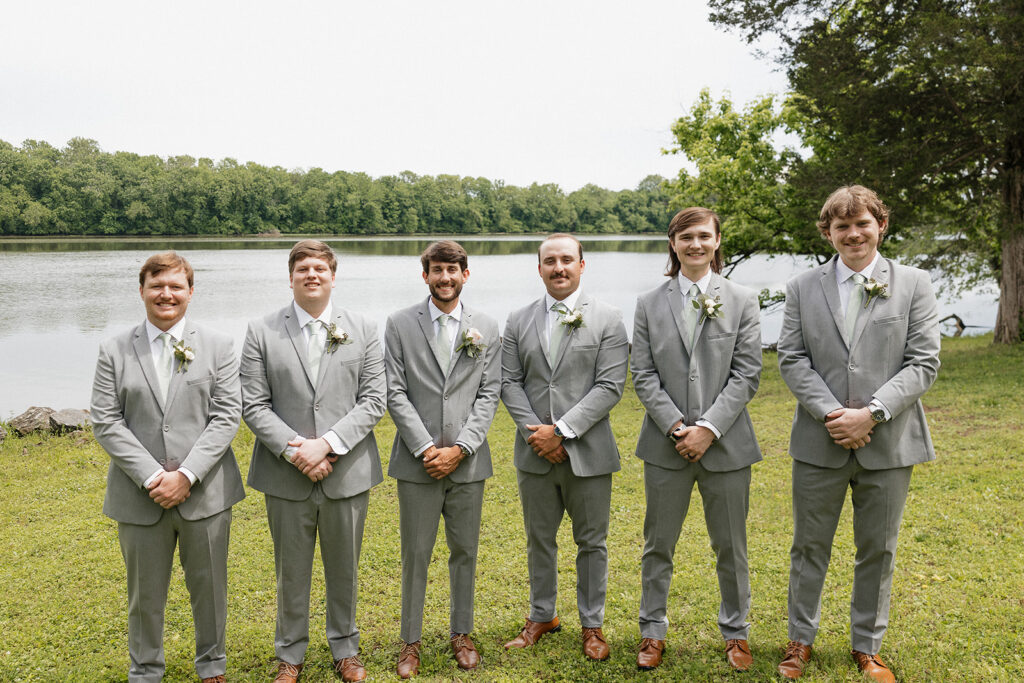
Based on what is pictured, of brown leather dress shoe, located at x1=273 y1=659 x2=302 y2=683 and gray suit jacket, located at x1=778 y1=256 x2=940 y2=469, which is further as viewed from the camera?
brown leather dress shoe, located at x1=273 y1=659 x2=302 y2=683

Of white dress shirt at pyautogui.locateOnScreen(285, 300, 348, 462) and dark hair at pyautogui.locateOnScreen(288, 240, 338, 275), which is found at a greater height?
dark hair at pyautogui.locateOnScreen(288, 240, 338, 275)

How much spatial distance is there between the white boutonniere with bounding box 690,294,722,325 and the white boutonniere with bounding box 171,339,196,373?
291 cm

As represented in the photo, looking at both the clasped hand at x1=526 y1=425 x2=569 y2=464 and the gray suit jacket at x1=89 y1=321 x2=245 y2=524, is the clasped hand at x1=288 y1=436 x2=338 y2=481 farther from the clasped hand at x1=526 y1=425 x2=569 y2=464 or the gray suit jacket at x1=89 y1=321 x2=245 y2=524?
the clasped hand at x1=526 y1=425 x2=569 y2=464

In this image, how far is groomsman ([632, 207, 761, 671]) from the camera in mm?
4223

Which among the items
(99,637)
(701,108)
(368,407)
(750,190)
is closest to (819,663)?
(368,407)

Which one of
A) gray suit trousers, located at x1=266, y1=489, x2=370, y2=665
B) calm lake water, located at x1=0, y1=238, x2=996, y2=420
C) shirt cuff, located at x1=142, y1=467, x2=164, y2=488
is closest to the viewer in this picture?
shirt cuff, located at x1=142, y1=467, x2=164, y2=488

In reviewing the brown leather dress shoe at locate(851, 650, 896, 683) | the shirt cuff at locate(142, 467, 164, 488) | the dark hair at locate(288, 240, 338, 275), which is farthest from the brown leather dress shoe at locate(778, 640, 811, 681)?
the shirt cuff at locate(142, 467, 164, 488)

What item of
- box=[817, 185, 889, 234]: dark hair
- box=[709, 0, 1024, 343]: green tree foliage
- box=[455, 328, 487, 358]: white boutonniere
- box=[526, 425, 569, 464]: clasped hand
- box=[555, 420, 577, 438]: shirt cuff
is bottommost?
box=[526, 425, 569, 464]: clasped hand

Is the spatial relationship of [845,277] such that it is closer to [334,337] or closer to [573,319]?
[573,319]

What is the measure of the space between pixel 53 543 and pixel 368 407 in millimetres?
4931

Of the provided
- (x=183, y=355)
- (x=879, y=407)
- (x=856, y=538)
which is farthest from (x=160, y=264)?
(x=856, y=538)

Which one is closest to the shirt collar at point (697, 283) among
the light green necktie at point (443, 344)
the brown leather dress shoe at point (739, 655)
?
the light green necktie at point (443, 344)

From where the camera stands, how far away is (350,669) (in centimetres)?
426

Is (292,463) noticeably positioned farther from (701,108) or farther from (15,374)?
(701,108)
